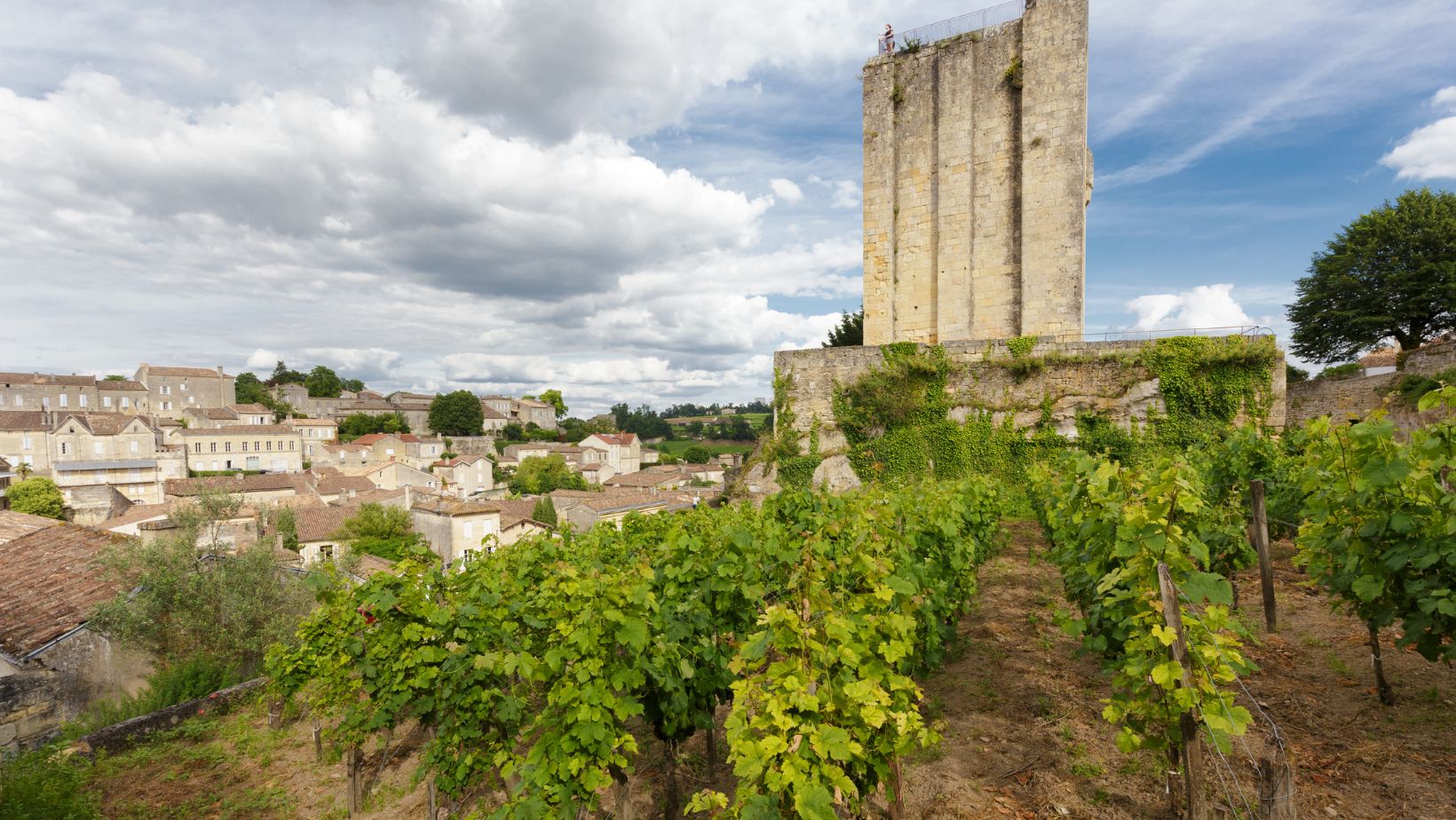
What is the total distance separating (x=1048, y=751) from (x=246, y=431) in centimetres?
7250

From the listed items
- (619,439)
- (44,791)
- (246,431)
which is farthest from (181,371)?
(44,791)

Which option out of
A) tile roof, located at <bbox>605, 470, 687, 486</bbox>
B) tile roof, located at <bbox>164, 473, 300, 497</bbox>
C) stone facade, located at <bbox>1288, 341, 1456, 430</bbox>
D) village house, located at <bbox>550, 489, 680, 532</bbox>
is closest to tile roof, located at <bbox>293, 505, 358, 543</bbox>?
tile roof, located at <bbox>164, 473, 300, 497</bbox>

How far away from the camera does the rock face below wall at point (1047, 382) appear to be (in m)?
12.9

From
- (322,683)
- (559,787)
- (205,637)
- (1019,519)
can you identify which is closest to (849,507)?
(559,787)

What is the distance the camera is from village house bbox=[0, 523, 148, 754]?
28.9 ft

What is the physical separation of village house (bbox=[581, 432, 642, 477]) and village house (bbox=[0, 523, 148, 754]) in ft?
202

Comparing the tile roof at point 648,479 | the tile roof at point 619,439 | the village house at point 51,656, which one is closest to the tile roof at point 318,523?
the village house at point 51,656

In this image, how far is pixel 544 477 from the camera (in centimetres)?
6184

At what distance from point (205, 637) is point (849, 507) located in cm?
1206

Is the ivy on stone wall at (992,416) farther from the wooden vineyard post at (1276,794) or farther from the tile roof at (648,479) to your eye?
the tile roof at (648,479)

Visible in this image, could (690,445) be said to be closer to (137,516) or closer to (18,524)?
(137,516)

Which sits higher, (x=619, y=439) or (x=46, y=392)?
(x=46, y=392)

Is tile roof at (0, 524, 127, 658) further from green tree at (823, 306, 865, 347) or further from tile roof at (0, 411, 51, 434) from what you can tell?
tile roof at (0, 411, 51, 434)

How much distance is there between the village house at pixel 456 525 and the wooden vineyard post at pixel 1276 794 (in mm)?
34548
